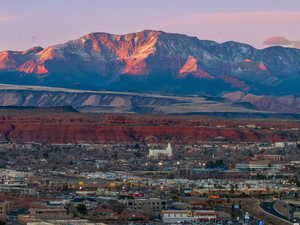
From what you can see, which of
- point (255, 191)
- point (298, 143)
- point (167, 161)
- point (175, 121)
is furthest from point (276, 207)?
point (175, 121)

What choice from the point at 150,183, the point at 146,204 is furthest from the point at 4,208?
the point at 150,183

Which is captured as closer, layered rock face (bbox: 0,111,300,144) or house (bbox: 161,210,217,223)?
house (bbox: 161,210,217,223)

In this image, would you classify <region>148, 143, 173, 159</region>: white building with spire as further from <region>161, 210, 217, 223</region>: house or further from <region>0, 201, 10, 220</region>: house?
<region>161, 210, 217, 223</region>: house

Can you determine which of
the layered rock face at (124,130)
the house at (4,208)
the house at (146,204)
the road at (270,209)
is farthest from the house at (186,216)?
the layered rock face at (124,130)

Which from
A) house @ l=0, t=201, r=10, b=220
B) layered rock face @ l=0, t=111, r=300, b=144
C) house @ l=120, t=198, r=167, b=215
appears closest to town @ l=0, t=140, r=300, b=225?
house @ l=120, t=198, r=167, b=215

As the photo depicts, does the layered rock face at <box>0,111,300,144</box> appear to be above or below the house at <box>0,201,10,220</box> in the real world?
below

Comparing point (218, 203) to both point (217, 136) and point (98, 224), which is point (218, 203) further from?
point (217, 136)

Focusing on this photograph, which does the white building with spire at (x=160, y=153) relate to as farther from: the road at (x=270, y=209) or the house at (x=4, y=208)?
the house at (x=4, y=208)

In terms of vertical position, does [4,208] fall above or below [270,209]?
above

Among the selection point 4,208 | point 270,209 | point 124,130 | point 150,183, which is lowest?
point 150,183

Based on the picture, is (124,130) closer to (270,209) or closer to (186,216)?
(270,209)

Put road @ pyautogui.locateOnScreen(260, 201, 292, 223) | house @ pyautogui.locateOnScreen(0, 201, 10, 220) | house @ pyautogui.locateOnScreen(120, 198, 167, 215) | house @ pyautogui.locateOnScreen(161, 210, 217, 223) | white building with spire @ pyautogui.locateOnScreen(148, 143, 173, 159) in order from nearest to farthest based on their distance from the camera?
house @ pyautogui.locateOnScreen(161, 210, 217, 223) < house @ pyautogui.locateOnScreen(0, 201, 10, 220) < road @ pyautogui.locateOnScreen(260, 201, 292, 223) < house @ pyautogui.locateOnScreen(120, 198, 167, 215) < white building with spire @ pyautogui.locateOnScreen(148, 143, 173, 159)
